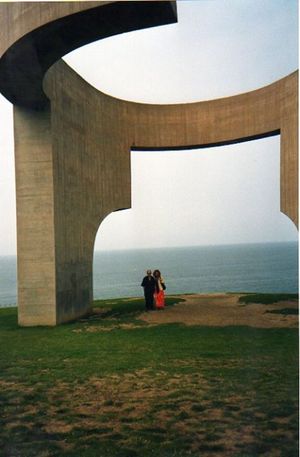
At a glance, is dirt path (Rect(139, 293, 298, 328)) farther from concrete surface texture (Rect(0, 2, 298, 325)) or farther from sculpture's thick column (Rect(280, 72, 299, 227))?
sculpture's thick column (Rect(280, 72, 299, 227))

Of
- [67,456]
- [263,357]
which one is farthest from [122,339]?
A: [67,456]

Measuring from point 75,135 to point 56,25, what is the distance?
5.43 metres

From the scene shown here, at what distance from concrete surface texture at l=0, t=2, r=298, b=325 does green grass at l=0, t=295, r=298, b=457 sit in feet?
7.47

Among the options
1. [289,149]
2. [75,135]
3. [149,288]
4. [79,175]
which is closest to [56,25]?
[75,135]

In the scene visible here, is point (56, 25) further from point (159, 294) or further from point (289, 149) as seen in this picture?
point (289, 149)

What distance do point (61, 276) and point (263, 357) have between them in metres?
5.71

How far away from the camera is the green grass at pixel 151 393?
13.8 ft

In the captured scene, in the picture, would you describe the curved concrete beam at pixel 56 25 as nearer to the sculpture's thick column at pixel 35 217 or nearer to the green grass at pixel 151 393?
the sculpture's thick column at pixel 35 217

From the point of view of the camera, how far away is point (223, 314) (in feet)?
38.5

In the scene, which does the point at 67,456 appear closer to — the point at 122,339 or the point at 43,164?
the point at 122,339

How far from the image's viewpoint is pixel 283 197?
13.5 metres

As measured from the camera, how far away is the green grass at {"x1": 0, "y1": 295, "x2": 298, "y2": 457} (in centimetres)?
419

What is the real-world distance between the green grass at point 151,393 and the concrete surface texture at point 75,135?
2276 mm

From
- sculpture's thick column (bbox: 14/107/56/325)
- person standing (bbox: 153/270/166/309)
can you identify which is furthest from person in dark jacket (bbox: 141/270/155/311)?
sculpture's thick column (bbox: 14/107/56/325)
